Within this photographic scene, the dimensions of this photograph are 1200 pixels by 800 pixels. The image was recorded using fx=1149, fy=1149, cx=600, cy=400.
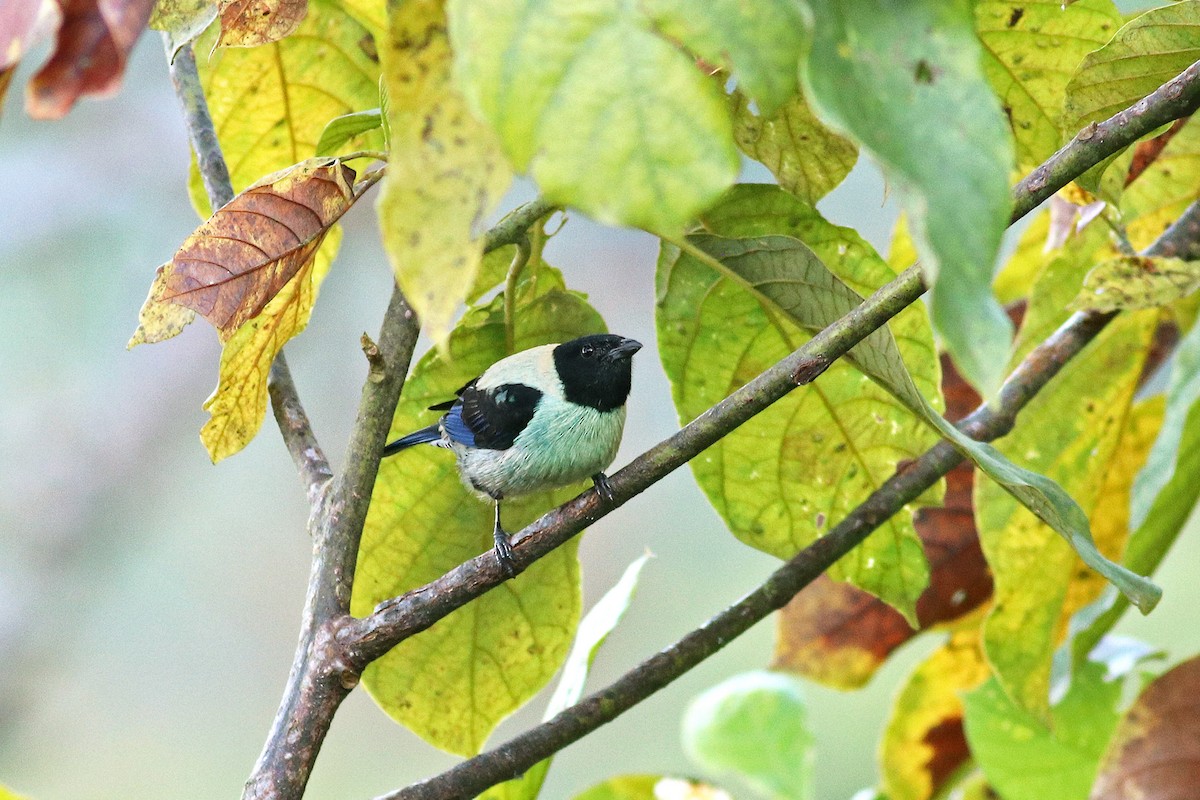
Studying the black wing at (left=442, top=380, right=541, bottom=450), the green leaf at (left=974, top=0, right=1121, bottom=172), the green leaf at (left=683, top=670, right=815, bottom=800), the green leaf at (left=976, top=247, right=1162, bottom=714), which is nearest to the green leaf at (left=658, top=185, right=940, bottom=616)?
the green leaf at (left=976, top=247, right=1162, bottom=714)

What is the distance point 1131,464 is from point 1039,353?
1.61 feet

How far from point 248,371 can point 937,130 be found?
3.07 ft

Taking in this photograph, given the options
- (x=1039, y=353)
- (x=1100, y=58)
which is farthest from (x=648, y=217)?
(x=1039, y=353)

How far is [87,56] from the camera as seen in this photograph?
805 mm

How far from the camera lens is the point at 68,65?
81 cm

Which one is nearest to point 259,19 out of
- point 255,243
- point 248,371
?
point 255,243

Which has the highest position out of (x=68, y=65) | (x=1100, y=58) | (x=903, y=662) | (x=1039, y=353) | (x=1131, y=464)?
(x=68, y=65)

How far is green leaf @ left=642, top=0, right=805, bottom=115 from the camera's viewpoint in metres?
0.64

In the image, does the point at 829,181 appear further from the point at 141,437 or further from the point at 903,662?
the point at 903,662

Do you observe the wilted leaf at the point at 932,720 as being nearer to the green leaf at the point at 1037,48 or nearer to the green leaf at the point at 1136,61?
the green leaf at the point at 1037,48

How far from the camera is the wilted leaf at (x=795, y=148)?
1405 mm

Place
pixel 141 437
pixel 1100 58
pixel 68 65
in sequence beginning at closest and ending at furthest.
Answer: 1. pixel 68 65
2. pixel 1100 58
3. pixel 141 437

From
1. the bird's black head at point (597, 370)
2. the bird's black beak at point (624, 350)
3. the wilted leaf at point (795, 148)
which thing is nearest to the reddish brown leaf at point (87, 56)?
the wilted leaf at point (795, 148)

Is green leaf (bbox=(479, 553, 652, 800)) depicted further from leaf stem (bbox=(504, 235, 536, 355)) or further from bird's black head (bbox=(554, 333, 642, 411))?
bird's black head (bbox=(554, 333, 642, 411))
